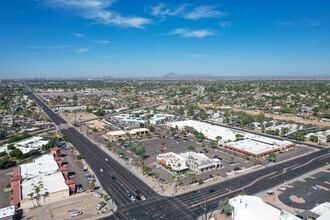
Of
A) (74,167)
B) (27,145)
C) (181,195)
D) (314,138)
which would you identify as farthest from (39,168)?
(314,138)

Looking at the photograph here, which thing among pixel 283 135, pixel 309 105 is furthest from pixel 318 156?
pixel 309 105

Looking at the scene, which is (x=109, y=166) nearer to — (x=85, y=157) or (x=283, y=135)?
(x=85, y=157)

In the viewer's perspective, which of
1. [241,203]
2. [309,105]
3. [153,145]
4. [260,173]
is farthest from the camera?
[309,105]

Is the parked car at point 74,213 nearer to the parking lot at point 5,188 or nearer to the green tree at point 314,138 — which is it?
the parking lot at point 5,188

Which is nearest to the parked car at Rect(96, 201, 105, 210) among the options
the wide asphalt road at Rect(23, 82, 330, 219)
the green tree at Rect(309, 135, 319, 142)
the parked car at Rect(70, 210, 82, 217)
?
the wide asphalt road at Rect(23, 82, 330, 219)

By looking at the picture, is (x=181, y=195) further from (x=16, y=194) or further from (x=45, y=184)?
(x=16, y=194)

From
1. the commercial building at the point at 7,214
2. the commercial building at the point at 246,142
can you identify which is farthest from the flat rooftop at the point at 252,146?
the commercial building at the point at 7,214

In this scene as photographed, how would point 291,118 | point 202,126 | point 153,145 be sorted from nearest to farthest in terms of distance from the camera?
point 153,145 → point 202,126 → point 291,118
